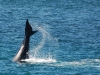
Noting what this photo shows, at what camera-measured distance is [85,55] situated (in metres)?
61.0

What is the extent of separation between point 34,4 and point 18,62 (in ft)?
238

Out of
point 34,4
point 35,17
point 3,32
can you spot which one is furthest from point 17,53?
point 34,4

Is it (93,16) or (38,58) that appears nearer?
(38,58)

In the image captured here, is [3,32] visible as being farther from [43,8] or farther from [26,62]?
[43,8]

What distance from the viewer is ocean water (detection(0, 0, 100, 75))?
54625 mm

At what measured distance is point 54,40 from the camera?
7306cm

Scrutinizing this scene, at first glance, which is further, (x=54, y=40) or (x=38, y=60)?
(x=54, y=40)

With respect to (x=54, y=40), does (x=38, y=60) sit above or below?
below

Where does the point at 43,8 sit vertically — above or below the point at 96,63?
above

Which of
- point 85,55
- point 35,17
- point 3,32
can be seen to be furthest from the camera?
point 35,17

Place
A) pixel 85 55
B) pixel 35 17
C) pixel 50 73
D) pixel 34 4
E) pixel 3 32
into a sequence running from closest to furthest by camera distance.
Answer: pixel 50 73
pixel 85 55
pixel 3 32
pixel 35 17
pixel 34 4

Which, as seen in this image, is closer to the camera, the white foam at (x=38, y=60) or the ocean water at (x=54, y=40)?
the ocean water at (x=54, y=40)

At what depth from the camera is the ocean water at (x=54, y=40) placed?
54.6 metres

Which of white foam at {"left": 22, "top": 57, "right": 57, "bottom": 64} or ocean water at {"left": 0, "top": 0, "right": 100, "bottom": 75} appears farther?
white foam at {"left": 22, "top": 57, "right": 57, "bottom": 64}
